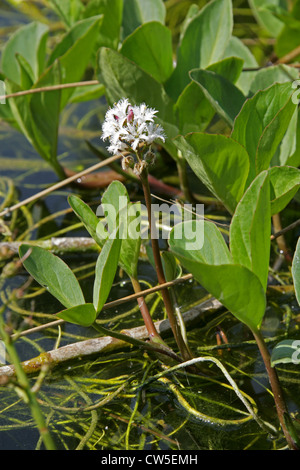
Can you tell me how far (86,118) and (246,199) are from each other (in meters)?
1.22

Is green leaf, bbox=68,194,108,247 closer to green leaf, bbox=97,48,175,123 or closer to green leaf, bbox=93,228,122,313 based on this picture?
green leaf, bbox=93,228,122,313

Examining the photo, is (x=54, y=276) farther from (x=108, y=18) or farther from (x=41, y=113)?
(x=108, y=18)

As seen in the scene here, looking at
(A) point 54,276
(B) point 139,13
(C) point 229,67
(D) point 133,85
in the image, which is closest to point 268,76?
(C) point 229,67

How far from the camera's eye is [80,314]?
2.97 ft

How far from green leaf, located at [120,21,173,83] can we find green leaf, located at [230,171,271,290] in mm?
694

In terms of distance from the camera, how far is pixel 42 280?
97cm

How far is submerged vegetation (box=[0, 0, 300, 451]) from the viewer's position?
90cm

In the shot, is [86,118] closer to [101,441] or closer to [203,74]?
[203,74]

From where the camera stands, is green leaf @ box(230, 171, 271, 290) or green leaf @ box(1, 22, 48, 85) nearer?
green leaf @ box(230, 171, 271, 290)

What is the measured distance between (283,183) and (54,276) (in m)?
0.46

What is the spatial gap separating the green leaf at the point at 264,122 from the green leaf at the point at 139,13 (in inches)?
25.5

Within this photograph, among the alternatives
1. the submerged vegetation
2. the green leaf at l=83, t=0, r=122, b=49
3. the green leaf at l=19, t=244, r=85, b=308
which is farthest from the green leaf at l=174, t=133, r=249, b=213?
the green leaf at l=83, t=0, r=122, b=49

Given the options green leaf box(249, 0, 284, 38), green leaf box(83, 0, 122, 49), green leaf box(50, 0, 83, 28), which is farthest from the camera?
green leaf box(249, 0, 284, 38)
